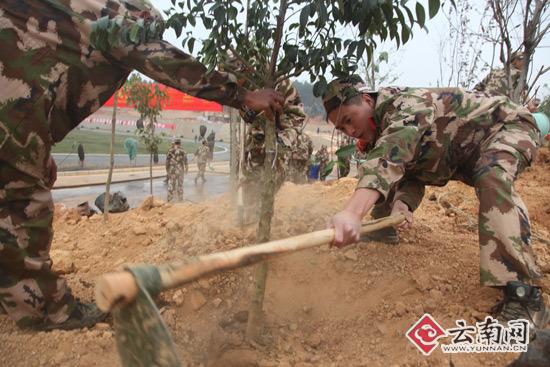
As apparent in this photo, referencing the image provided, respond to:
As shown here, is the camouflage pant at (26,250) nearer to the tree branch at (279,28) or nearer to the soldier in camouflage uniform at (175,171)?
the tree branch at (279,28)

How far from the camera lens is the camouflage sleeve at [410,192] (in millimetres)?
2756

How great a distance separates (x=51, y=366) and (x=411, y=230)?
8.51 ft

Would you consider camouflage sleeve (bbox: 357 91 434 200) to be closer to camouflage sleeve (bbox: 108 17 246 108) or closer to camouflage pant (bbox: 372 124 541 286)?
camouflage pant (bbox: 372 124 541 286)

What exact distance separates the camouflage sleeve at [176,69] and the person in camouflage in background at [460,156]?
501mm

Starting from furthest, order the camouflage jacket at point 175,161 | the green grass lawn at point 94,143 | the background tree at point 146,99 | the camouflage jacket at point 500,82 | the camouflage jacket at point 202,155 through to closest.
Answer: the green grass lawn at point 94,143 < the camouflage jacket at point 202,155 < the camouflage jacket at point 175,161 < the background tree at point 146,99 < the camouflage jacket at point 500,82

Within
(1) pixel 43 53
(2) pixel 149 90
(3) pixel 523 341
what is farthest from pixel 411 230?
(2) pixel 149 90

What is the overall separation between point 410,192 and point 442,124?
0.58 metres

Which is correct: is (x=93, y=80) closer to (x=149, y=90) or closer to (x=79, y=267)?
(x=79, y=267)

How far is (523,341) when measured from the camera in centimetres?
184

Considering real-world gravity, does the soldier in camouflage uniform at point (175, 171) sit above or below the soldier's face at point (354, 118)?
below

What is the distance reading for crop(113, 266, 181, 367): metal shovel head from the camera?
109cm

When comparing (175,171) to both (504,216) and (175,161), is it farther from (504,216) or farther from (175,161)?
(504,216)

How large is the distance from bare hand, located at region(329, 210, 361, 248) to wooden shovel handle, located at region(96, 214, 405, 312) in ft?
0.10

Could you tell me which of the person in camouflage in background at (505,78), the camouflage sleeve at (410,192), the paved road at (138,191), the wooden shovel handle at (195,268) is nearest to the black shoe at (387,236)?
the camouflage sleeve at (410,192)
